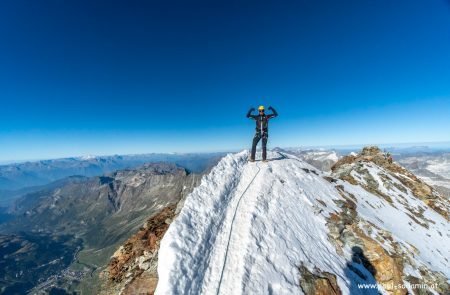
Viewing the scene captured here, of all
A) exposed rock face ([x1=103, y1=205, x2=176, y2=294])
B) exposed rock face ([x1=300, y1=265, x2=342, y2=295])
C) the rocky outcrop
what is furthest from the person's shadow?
the rocky outcrop

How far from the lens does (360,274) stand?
15.9 meters

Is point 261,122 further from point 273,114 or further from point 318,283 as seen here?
point 318,283

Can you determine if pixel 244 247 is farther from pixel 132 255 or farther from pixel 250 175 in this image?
pixel 250 175

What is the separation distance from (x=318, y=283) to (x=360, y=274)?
4910 mm

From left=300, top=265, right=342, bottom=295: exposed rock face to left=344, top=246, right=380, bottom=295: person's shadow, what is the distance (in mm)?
1199

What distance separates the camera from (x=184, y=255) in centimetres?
1223

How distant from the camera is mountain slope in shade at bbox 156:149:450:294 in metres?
11.9

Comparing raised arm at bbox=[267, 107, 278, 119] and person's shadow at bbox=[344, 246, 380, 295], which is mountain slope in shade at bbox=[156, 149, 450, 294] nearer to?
person's shadow at bbox=[344, 246, 380, 295]

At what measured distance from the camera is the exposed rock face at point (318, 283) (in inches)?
490

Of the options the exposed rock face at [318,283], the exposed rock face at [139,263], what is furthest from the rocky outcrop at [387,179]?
the exposed rock face at [139,263]

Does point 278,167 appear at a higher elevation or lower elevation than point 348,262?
higher

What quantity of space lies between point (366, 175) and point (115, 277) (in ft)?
129

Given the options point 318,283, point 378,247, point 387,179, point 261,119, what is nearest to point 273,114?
point 261,119

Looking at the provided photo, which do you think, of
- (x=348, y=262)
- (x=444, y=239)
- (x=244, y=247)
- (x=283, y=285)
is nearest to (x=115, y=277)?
(x=244, y=247)
